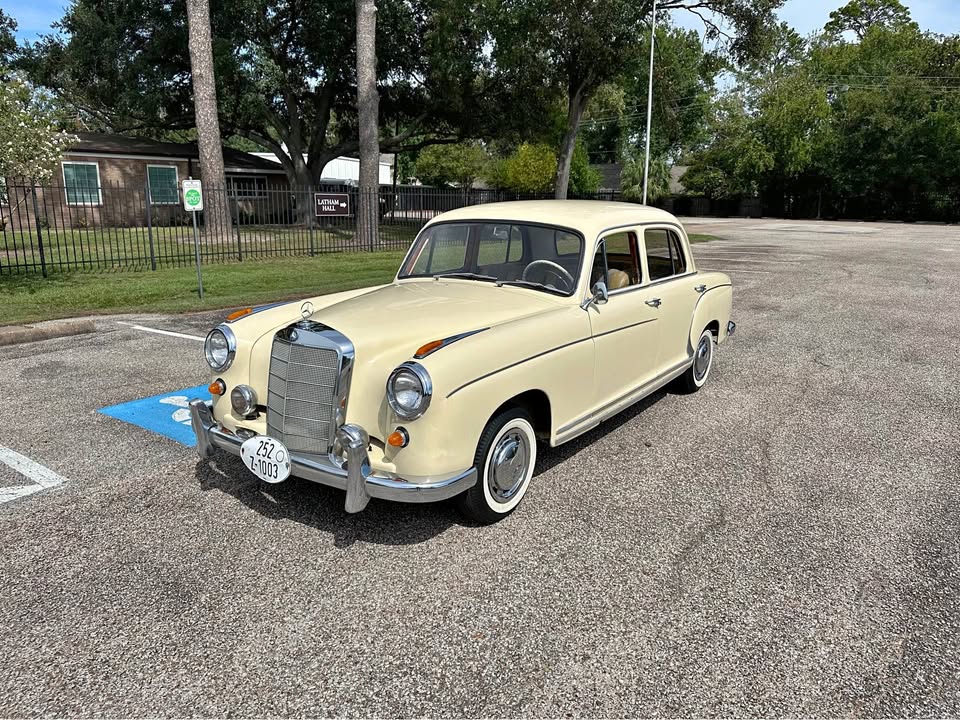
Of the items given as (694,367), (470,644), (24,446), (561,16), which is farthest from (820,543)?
(561,16)

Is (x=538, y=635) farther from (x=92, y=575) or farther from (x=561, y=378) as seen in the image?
(x=92, y=575)

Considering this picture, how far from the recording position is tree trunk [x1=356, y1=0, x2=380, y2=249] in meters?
19.7

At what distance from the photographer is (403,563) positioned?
3.34 metres

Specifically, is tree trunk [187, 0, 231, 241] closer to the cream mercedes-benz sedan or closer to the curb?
the curb

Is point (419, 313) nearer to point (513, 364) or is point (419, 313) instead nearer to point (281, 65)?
point (513, 364)

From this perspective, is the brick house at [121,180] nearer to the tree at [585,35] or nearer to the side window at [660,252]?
the tree at [585,35]

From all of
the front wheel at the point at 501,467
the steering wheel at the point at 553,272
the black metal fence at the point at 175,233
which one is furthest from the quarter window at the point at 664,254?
the black metal fence at the point at 175,233

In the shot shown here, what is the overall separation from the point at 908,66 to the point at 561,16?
37.9m

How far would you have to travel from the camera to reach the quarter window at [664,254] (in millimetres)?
5176

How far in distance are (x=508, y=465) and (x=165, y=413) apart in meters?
3.19

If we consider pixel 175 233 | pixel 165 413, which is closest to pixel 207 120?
pixel 175 233

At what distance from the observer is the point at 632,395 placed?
4.80 m

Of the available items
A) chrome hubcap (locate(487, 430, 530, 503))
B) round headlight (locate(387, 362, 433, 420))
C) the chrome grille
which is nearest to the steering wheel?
chrome hubcap (locate(487, 430, 530, 503))

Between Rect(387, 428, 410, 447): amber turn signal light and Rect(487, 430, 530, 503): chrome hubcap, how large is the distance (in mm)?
560
